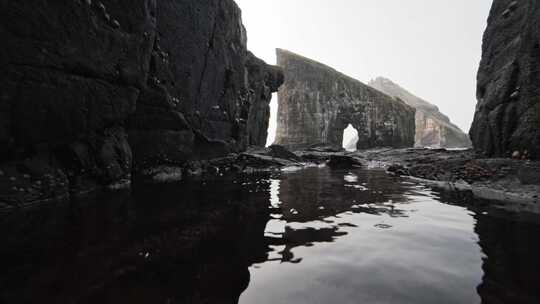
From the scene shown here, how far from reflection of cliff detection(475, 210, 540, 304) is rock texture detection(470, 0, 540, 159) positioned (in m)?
4.87

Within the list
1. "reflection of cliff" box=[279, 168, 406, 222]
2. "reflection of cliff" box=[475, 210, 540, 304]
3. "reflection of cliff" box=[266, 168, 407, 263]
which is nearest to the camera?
"reflection of cliff" box=[475, 210, 540, 304]

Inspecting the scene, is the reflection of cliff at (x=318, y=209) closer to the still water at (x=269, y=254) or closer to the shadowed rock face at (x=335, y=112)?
the still water at (x=269, y=254)

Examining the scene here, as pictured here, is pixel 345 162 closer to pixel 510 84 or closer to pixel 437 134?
pixel 510 84

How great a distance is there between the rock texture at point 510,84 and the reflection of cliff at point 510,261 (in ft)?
16.0

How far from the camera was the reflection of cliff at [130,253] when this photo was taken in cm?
227

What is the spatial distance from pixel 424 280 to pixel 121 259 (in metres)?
2.82

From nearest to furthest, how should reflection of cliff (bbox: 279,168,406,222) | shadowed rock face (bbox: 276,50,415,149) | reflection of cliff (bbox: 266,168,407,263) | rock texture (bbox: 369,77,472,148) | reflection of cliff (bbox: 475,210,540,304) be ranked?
1. reflection of cliff (bbox: 475,210,540,304)
2. reflection of cliff (bbox: 266,168,407,263)
3. reflection of cliff (bbox: 279,168,406,222)
4. shadowed rock face (bbox: 276,50,415,149)
5. rock texture (bbox: 369,77,472,148)

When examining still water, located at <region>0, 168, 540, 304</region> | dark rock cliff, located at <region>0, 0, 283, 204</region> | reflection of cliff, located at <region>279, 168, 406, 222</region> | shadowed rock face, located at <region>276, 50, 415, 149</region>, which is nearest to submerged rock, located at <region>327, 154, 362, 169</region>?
dark rock cliff, located at <region>0, 0, 283, 204</region>

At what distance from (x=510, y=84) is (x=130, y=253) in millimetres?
11242

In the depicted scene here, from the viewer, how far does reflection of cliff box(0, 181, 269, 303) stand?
2.27m

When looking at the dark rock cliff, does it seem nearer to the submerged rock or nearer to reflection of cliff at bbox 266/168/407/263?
reflection of cliff at bbox 266/168/407/263

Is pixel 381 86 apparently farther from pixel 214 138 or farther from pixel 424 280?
pixel 424 280

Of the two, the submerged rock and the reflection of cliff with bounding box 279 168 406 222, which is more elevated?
the submerged rock

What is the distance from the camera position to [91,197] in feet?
20.7
